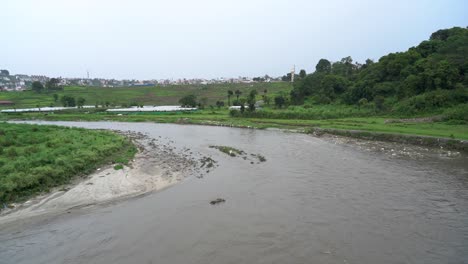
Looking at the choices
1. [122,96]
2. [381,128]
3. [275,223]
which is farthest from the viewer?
[122,96]

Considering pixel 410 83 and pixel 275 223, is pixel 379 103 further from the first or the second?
pixel 275 223

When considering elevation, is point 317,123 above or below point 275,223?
above

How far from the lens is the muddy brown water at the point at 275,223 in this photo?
12.9 meters

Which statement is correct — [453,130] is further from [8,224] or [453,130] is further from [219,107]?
[219,107]

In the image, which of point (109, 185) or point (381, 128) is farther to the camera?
point (381, 128)

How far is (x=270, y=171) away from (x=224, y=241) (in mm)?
12212

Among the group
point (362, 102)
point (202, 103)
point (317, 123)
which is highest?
point (362, 102)

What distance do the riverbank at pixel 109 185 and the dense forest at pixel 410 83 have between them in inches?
1560

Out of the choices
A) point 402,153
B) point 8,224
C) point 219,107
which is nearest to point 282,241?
point 8,224

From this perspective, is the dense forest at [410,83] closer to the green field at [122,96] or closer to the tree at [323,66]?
the tree at [323,66]

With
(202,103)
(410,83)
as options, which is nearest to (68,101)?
(202,103)

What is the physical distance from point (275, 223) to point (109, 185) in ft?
36.4

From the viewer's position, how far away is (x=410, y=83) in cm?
5616

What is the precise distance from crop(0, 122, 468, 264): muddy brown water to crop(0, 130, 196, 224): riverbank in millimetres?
925
